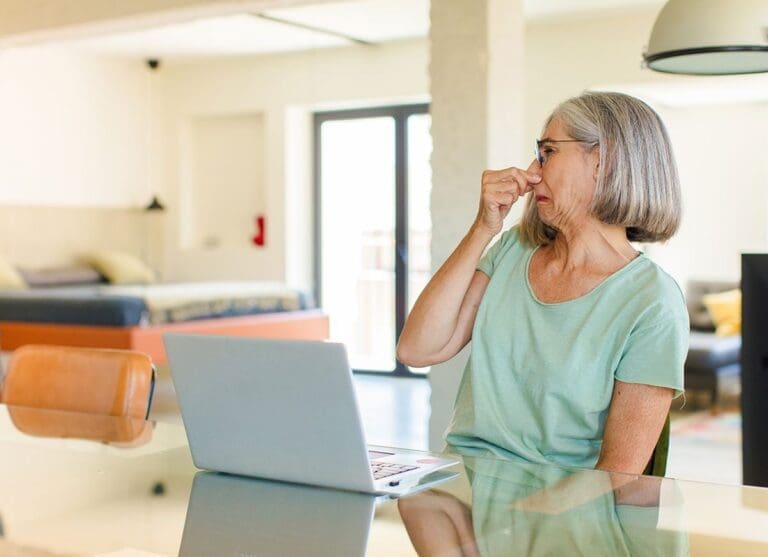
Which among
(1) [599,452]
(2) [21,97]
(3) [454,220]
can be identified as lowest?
(1) [599,452]

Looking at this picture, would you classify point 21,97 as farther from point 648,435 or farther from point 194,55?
point 648,435

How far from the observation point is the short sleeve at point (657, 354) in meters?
1.77

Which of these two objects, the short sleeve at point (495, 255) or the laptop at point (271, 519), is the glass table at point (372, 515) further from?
the short sleeve at point (495, 255)

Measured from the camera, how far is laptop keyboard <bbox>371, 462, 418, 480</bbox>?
64.0 inches

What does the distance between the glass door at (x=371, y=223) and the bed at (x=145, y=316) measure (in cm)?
113

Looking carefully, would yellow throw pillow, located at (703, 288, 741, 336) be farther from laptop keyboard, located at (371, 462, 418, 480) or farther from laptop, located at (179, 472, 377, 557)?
laptop, located at (179, 472, 377, 557)

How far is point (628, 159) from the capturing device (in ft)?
6.09

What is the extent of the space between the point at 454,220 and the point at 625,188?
2331 mm

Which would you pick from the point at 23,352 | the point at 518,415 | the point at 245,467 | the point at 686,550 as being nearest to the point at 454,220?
the point at 23,352

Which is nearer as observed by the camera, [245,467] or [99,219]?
[245,467]

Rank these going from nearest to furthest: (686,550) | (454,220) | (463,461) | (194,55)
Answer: (686,550) < (463,461) < (454,220) < (194,55)

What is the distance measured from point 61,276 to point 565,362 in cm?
717

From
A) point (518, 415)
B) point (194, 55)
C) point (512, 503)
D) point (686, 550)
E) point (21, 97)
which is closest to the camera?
point (686, 550)

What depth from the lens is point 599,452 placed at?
187 cm
